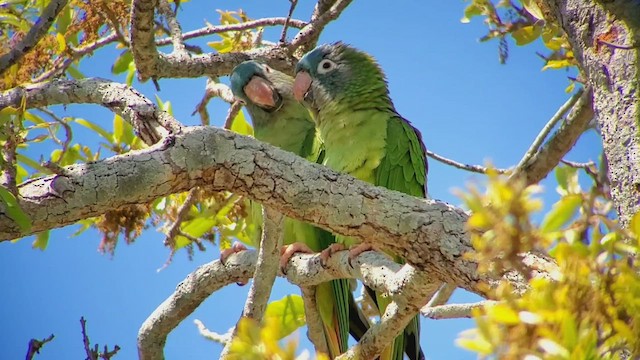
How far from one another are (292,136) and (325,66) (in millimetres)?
469

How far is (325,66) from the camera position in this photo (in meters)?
4.47

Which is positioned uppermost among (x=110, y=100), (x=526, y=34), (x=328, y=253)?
(x=526, y=34)

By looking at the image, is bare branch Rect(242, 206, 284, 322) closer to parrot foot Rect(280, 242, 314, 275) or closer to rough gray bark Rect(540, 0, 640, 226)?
parrot foot Rect(280, 242, 314, 275)

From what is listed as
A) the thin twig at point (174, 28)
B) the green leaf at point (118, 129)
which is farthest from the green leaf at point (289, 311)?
the green leaf at point (118, 129)

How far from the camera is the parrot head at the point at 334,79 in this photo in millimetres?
4285

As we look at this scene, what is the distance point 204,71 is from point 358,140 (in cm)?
87

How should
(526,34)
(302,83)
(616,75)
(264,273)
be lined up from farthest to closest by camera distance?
(302,83), (526,34), (264,273), (616,75)

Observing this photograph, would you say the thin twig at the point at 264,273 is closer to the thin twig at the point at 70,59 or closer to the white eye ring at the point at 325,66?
the thin twig at the point at 70,59

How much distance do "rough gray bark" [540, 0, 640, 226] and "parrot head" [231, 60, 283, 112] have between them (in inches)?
106

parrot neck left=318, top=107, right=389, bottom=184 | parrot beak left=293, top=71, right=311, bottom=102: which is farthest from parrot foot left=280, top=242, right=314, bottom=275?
parrot beak left=293, top=71, right=311, bottom=102

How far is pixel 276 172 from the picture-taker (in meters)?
2.02

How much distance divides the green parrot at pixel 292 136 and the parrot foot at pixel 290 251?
0.60 feet

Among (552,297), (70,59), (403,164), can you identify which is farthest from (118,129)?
(552,297)

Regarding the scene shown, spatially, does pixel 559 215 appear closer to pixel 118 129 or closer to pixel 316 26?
pixel 316 26
